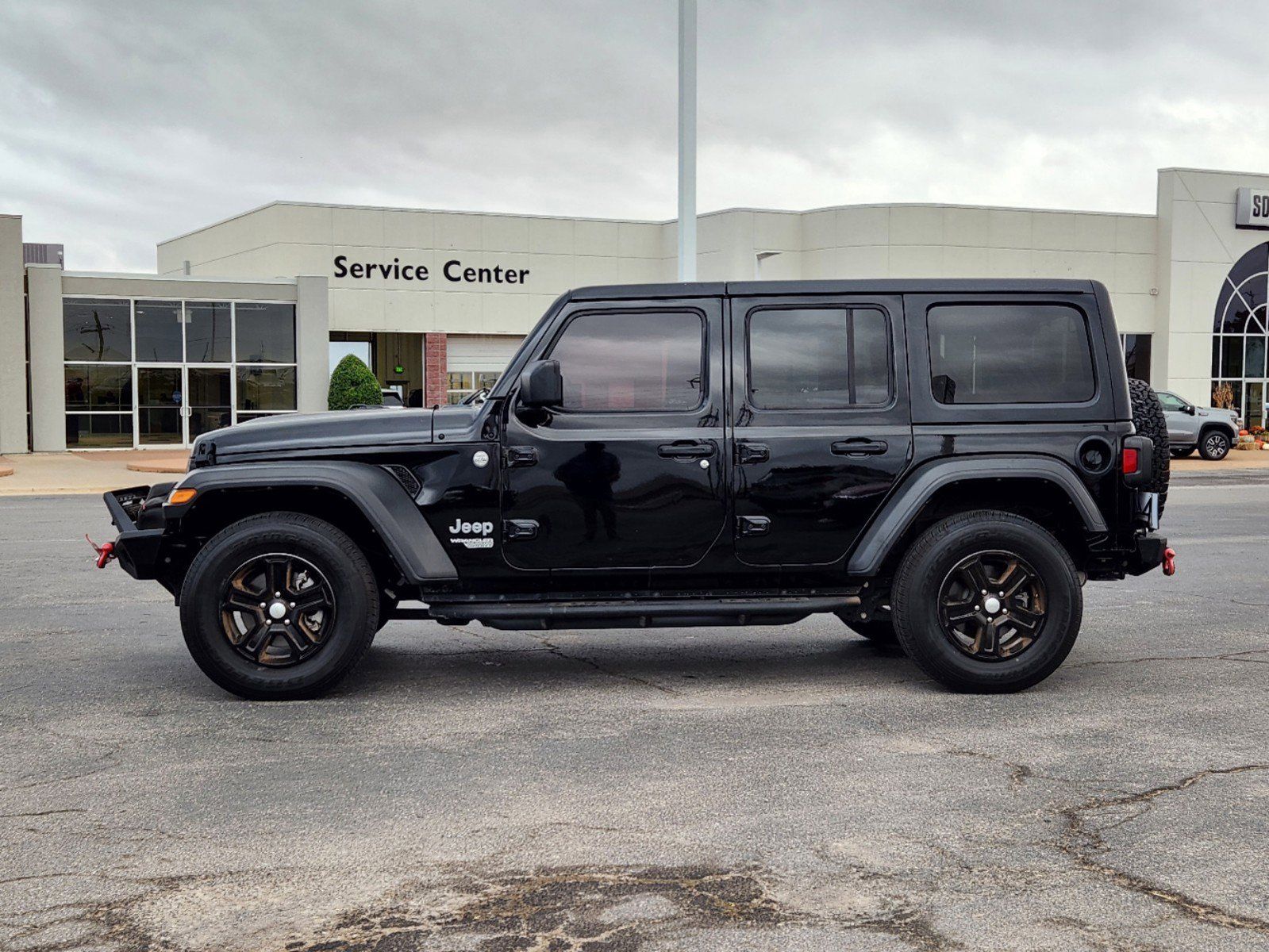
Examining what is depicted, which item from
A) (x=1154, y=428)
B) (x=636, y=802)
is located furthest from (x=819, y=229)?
(x=636, y=802)

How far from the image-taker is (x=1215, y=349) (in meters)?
42.5

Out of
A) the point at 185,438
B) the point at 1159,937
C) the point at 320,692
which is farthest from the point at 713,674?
the point at 185,438

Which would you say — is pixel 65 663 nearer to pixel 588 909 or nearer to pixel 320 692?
pixel 320 692

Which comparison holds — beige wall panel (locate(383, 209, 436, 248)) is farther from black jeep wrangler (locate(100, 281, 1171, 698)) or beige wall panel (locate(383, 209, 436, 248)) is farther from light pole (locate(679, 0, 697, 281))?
black jeep wrangler (locate(100, 281, 1171, 698))

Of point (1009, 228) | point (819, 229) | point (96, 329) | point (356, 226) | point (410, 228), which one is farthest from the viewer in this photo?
point (1009, 228)

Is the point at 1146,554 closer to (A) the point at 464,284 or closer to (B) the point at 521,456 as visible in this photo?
(B) the point at 521,456

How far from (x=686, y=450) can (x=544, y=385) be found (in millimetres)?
790

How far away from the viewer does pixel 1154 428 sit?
6.70 meters

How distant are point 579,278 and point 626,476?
3508 centimetres

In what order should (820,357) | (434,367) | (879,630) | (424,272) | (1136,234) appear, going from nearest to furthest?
1. (820,357)
2. (879,630)
3. (424,272)
4. (434,367)
5. (1136,234)

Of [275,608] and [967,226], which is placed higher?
[967,226]

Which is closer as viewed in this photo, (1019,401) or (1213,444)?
(1019,401)

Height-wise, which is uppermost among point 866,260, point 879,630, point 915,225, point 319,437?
point 915,225

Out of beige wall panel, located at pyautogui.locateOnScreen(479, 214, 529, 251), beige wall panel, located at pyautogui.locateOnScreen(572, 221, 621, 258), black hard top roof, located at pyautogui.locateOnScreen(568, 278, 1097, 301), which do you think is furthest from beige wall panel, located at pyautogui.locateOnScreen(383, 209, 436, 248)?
black hard top roof, located at pyautogui.locateOnScreen(568, 278, 1097, 301)
